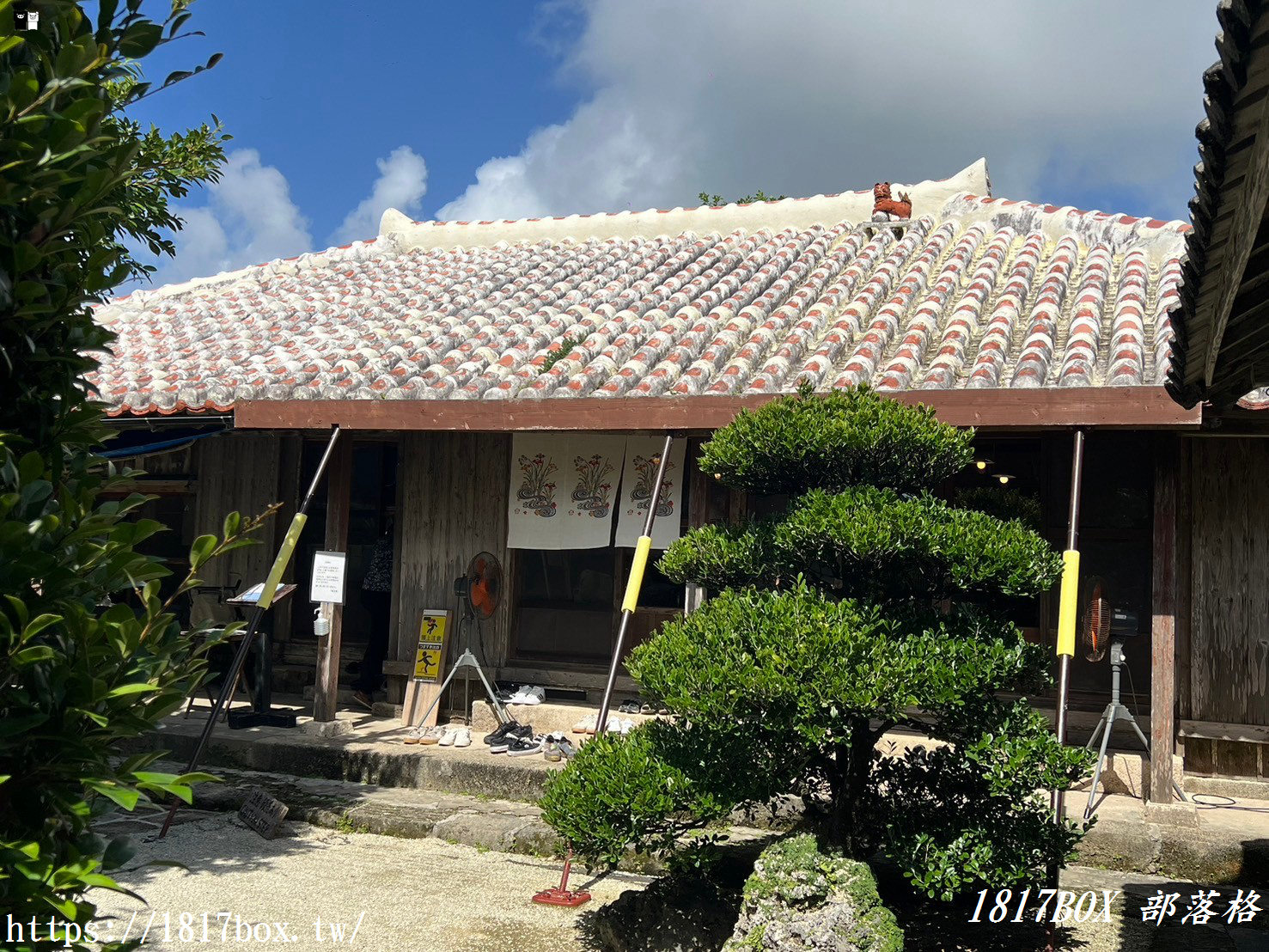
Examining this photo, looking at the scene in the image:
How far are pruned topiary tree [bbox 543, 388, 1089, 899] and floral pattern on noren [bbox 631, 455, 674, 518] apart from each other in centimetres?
359

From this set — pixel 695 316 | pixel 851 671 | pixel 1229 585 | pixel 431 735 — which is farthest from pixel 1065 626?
pixel 431 735

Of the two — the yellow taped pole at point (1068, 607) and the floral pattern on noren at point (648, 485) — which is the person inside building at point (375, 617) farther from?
the yellow taped pole at point (1068, 607)

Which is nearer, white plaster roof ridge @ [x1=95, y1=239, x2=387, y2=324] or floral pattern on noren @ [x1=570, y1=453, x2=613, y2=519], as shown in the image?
floral pattern on noren @ [x1=570, y1=453, x2=613, y2=519]

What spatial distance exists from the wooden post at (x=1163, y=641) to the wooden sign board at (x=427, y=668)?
5.65 m

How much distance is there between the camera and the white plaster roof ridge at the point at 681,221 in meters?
12.7

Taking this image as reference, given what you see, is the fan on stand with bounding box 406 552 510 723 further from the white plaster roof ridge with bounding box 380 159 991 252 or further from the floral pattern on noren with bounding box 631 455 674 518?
the white plaster roof ridge with bounding box 380 159 991 252

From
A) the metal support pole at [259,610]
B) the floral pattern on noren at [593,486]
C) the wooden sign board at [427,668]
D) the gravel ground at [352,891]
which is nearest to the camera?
the gravel ground at [352,891]

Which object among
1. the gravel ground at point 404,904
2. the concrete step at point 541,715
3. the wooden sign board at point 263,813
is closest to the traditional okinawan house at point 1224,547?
the gravel ground at point 404,904

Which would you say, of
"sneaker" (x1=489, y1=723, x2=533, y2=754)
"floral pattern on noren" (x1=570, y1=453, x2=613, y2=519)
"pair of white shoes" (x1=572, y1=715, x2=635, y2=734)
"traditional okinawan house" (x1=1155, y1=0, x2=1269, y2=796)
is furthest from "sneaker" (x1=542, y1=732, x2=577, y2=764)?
"traditional okinawan house" (x1=1155, y1=0, x2=1269, y2=796)

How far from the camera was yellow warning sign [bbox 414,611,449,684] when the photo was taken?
9.83 meters

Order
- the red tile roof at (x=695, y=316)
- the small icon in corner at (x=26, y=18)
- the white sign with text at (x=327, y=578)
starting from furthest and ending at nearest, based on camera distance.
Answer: the white sign with text at (x=327, y=578)
the red tile roof at (x=695, y=316)
the small icon in corner at (x=26, y=18)

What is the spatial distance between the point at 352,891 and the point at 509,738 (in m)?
2.83

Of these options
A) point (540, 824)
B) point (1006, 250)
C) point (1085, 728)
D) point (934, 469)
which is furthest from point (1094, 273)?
point (540, 824)

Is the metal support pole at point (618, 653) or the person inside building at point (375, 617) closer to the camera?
the metal support pole at point (618, 653)
